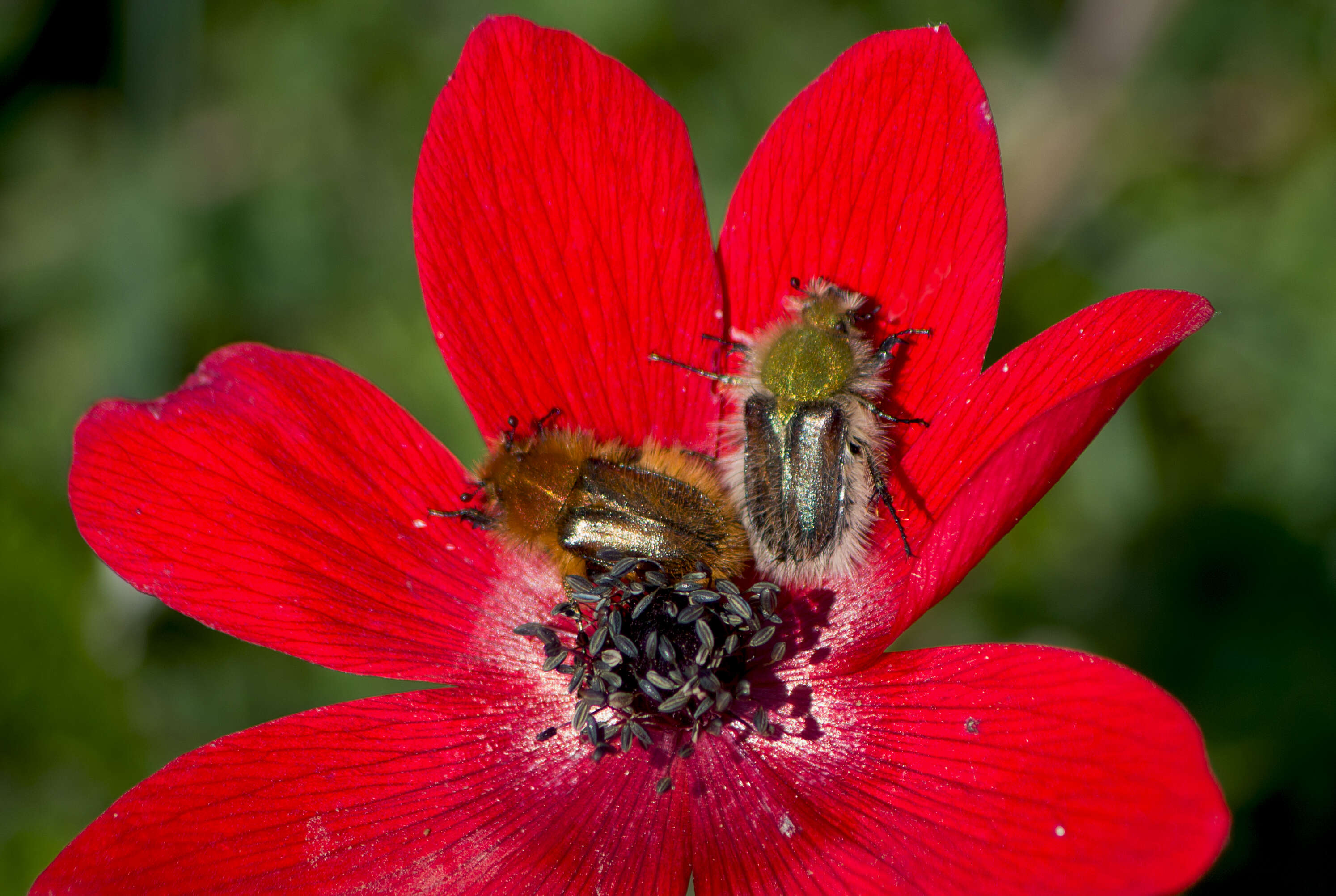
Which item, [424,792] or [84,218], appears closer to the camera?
[424,792]

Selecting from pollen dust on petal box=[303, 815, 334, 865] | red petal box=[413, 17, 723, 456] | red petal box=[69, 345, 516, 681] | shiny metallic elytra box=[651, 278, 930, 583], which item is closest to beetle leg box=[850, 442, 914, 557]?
shiny metallic elytra box=[651, 278, 930, 583]

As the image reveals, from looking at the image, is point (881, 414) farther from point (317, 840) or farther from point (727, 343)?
point (317, 840)

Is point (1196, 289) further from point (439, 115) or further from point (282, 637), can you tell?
point (282, 637)

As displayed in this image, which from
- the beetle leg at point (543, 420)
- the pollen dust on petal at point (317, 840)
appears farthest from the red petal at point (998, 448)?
the pollen dust on petal at point (317, 840)

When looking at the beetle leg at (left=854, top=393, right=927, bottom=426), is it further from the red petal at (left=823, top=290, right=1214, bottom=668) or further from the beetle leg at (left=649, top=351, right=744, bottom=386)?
the beetle leg at (left=649, top=351, right=744, bottom=386)

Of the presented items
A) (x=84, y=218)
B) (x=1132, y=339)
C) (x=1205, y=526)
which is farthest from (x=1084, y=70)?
(x=84, y=218)

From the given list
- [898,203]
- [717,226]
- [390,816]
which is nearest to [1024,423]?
[898,203]

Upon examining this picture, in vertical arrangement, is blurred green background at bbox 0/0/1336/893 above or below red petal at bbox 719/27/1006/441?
below
